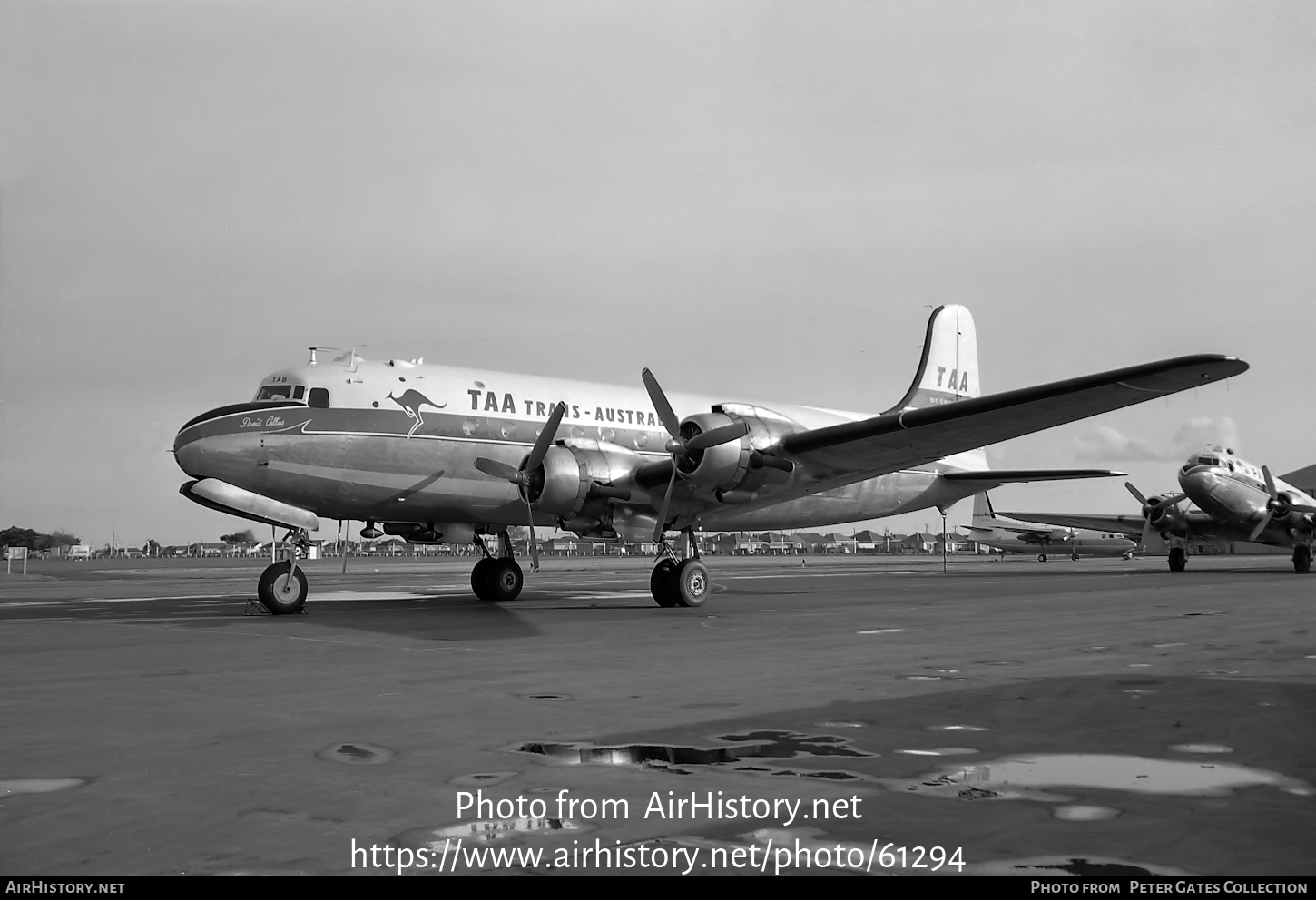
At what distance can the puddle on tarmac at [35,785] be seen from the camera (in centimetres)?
464

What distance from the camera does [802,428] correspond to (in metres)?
19.0

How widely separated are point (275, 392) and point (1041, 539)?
7624cm

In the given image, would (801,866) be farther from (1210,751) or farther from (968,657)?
(968,657)

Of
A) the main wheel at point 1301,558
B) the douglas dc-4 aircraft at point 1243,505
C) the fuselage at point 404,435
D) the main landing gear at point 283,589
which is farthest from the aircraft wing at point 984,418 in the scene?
the main wheel at point 1301,558

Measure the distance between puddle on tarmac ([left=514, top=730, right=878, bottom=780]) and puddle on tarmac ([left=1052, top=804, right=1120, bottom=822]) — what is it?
1.02 meters

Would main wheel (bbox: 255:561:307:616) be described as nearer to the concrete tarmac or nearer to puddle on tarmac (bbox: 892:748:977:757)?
the concrete tarmac

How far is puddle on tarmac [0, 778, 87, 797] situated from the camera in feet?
15.2

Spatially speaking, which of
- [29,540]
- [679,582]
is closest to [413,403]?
[679,582]

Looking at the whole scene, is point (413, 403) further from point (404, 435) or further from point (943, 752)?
point (943, 752)

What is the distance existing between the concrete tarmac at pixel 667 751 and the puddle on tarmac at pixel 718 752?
3 cm

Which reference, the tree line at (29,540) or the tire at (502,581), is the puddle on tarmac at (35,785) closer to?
the tire at (502,581)

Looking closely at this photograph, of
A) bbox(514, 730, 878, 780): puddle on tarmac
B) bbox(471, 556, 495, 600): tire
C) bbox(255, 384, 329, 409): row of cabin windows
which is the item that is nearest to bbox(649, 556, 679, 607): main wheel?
bbox(471, 556, 495, 600): tire

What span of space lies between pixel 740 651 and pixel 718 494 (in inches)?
297
